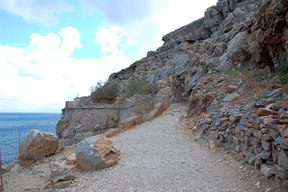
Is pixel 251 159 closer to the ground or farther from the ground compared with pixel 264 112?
closer to the ground

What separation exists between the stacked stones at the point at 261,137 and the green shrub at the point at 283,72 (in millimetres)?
1965

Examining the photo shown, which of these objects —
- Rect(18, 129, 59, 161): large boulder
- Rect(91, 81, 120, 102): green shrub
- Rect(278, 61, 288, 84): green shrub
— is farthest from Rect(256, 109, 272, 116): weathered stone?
Rect(91, 81, 120, 102): green shrub

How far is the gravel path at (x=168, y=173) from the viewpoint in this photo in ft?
13.9

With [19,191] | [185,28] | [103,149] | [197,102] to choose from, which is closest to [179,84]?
[197,102]

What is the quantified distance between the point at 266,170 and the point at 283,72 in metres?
4.59

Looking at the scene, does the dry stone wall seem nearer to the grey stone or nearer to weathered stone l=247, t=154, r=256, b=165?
the grey stone

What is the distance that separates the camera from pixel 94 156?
226 inches

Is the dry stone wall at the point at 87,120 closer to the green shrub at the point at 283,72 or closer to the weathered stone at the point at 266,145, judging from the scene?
the green shrub at the point at 283,72

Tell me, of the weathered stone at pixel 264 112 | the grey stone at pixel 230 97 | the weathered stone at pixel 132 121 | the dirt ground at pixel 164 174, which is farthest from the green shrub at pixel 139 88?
the weathered stone at pixel 264 112

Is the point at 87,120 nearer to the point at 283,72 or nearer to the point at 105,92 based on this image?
the point at 105,92

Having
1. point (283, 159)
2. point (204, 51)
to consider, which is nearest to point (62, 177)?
point (283, 159)

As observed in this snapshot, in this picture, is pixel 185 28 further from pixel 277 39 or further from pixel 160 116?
pixel 277 39

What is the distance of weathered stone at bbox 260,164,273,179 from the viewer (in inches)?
150

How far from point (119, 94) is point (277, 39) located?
19.2m
